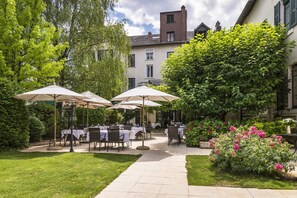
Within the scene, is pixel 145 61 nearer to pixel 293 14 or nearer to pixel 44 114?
pixel 44 114

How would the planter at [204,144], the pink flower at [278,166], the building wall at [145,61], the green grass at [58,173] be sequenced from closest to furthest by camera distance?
the green grass at [58,173], the pink flower at [278,166], the planter at [204,144], the building wall at [145,61]

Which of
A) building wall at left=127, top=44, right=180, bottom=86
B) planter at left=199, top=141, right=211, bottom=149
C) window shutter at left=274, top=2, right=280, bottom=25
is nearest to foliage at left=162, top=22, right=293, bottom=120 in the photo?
window shutter at left=274, top=2, right=280, bottom=25

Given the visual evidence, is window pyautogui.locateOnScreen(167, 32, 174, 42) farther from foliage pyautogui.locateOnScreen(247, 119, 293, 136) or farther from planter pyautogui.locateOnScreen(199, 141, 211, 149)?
foliage pyautogui.locateOnScreen(247, 119, 293, 136)

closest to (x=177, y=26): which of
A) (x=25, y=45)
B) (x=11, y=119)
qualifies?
(x=25, y=45)

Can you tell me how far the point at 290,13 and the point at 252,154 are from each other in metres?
8.06

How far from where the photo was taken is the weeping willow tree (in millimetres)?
16266

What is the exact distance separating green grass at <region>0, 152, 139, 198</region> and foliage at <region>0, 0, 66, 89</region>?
4.85m

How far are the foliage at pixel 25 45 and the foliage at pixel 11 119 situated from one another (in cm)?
215

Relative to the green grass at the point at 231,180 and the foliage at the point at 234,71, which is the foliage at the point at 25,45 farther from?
the green grass at the point at 231,180

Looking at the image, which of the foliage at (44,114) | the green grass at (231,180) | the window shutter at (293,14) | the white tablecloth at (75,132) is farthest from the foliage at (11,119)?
the window shutter at (293,14)

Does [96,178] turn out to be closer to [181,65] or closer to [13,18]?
[181,65]

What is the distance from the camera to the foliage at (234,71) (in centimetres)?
1054

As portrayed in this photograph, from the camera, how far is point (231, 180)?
556cm

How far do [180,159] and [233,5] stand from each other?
12.4m
